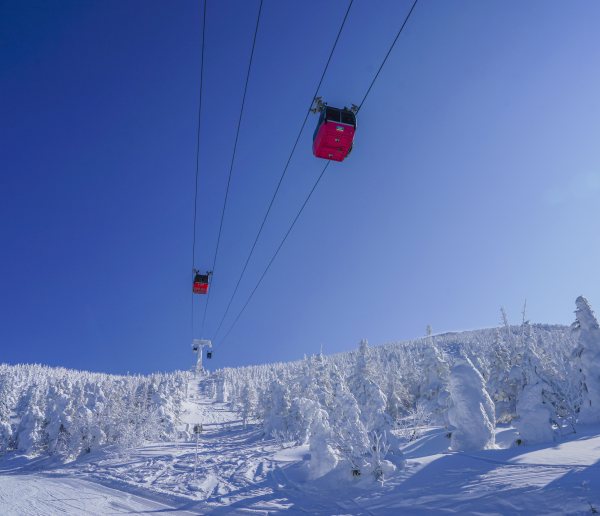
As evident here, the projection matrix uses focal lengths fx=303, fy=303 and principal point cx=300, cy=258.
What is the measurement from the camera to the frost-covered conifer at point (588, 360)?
72.0 feet

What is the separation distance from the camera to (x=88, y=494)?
20297 mm

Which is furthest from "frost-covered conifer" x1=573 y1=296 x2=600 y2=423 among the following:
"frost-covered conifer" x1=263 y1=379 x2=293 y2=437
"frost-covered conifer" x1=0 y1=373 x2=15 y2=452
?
"frost-covered conifer" x1=0 y1=373 x2=15 y2=452

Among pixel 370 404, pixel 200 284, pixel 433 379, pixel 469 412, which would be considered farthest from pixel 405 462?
pixel 433 379

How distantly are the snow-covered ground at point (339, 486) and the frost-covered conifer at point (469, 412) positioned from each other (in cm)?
141

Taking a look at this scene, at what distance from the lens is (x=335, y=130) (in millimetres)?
9375

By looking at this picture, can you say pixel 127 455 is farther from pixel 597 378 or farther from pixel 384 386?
pixel 597 378

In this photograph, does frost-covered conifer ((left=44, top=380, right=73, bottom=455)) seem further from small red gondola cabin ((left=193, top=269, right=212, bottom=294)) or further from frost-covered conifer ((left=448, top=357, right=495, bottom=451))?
frost-covered conifer ((left=448, top=357, right=495, bottom=451))

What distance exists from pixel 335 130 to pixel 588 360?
2715 cm

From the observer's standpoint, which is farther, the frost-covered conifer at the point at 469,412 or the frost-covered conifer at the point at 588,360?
the frost-covered conifer at the point at 588,360

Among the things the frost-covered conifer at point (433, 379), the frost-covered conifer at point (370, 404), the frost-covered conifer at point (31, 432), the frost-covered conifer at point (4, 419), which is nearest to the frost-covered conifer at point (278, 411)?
the frost-covered conifer at point (370, 404)

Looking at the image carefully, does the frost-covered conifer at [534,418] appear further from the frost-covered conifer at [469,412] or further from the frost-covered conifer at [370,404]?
the frost-covered conifer at [370,404]

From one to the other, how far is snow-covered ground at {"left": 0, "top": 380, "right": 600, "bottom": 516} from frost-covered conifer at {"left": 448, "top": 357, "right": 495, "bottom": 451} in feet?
4.61

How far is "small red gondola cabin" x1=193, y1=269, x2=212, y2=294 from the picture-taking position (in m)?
21.7

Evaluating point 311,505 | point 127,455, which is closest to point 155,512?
point 311,505
